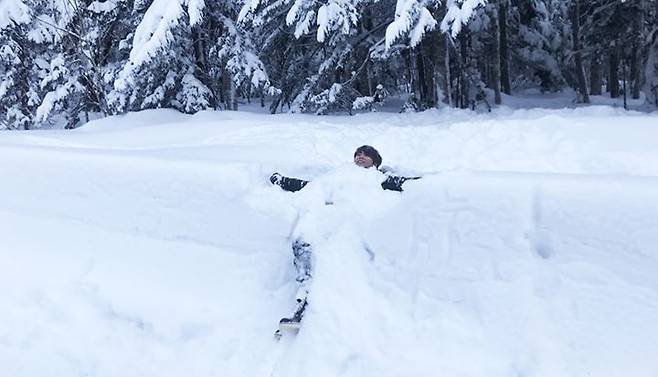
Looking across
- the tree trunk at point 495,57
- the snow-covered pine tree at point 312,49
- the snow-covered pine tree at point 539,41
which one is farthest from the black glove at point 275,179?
the snow-covered pine tree at point 539,41

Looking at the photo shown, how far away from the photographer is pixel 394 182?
4414 mm

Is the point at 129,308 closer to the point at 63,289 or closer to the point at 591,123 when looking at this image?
the point at 63,289

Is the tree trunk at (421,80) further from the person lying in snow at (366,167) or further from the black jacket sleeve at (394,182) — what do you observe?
the black jacket sleeve at (394,182)

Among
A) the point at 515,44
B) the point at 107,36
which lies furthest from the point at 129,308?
the point at 515,44

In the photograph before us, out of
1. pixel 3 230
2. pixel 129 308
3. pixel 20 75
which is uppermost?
pixel 20 75

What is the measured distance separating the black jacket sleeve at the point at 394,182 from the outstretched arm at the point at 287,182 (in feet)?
2.62

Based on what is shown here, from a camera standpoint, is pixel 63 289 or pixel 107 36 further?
Result: pixel 107 36

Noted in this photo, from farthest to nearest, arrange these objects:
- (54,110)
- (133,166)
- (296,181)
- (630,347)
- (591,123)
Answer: (54,110) < (591,123) < (133,166) < (296,181) < (630,347)

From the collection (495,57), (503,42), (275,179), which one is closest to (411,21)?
(275,179)

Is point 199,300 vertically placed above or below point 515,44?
below

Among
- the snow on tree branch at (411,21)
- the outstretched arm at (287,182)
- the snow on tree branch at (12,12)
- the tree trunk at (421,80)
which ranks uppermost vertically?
the snow on tree branch at (12,12)

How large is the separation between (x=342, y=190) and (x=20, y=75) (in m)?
15.1

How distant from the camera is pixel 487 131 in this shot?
24.8 ft

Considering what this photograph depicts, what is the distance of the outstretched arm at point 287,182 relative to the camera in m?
4.88
